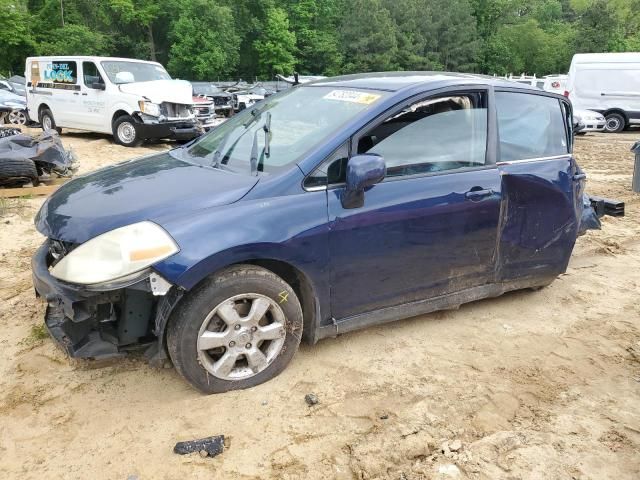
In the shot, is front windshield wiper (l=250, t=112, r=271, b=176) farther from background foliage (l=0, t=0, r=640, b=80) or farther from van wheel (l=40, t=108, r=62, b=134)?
background foliage (l=0, t=0, r=640, b=80)

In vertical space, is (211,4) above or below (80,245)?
above

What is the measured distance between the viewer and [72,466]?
2.52m

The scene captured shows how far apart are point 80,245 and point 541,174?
3.03 m

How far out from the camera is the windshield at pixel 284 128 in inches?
129

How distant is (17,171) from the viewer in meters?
7.15

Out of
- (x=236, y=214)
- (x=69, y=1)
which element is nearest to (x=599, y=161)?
(x=236, y=214)

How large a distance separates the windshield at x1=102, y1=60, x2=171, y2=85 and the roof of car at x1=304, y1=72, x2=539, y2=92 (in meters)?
9.42

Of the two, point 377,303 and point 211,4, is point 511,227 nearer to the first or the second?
point 377,303

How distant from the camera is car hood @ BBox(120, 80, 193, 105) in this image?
39.2 feet

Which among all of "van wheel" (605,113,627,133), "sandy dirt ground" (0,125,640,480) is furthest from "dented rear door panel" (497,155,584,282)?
"van wheel" (605,113,627,133)

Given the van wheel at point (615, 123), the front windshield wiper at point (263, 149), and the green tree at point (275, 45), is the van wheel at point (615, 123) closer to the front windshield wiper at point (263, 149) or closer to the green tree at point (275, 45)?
the front windshield wiper at point (263, 149)

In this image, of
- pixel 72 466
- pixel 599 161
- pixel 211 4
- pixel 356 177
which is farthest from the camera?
pixel 211 4

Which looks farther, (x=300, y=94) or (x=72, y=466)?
(x=300, y=94)

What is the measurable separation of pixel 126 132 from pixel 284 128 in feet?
31.5
